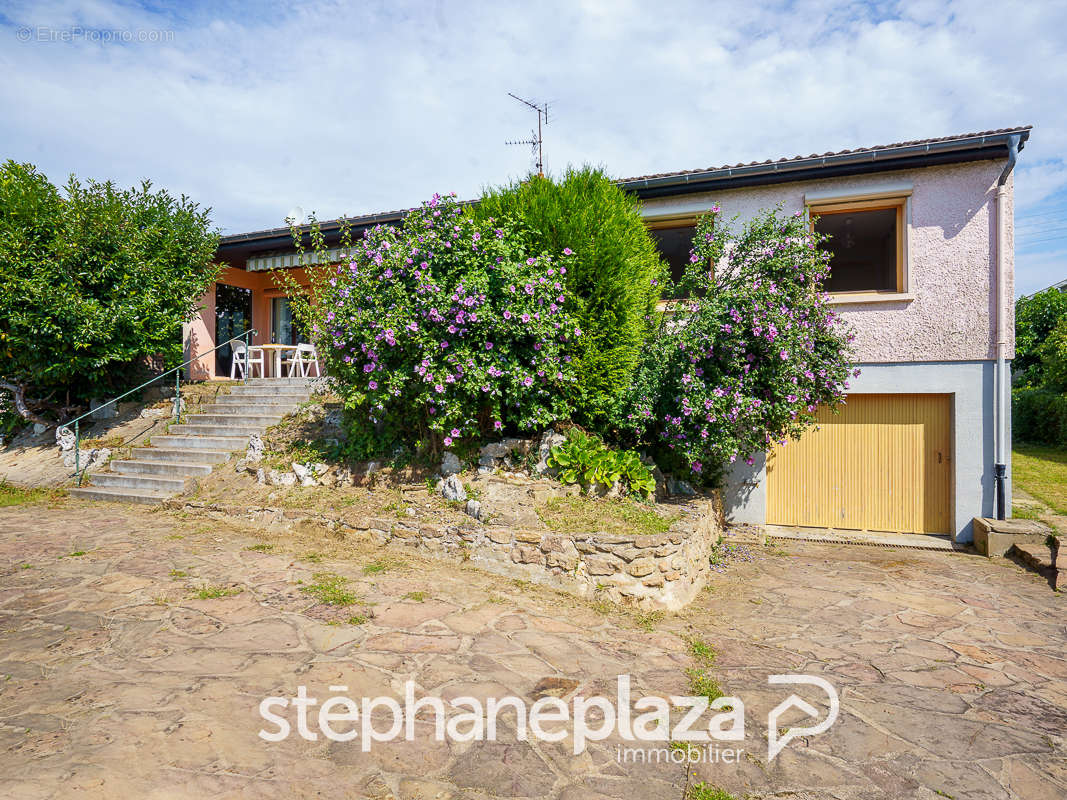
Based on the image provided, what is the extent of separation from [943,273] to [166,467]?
12.4m

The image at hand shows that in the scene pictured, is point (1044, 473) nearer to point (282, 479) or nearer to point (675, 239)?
point (675, 239)

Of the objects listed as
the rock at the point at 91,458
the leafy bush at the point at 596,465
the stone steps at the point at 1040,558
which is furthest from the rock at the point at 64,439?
the stone steps at the point at 1040,558

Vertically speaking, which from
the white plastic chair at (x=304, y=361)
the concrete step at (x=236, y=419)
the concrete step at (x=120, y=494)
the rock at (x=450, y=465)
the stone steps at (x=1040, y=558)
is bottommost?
the stone steps at (x=1040, y=558)

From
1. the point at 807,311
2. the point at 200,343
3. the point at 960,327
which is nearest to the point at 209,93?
the point at 200,343

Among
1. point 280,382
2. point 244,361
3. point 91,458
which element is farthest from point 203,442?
point 244,361

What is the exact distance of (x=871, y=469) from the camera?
338 inches

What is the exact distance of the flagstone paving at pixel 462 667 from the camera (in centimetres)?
272

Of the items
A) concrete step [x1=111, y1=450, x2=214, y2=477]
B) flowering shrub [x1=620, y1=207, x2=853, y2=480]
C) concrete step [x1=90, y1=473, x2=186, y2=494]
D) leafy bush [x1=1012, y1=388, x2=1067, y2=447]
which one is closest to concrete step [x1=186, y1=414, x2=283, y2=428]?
concrete step [x1=111, y1=450, x2=214, y2=477]

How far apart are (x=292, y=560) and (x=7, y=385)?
9.21 meters

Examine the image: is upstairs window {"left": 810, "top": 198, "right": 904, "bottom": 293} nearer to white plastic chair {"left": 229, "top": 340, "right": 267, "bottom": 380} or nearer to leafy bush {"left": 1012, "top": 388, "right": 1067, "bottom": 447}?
leafy bush {"left": 1012, "top": 388, "right": 1067, "bottom": 447}

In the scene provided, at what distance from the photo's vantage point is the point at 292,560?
6.07 metres

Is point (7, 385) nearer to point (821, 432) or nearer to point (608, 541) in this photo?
point (608, 541)

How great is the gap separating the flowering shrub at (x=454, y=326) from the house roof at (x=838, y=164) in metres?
2.21

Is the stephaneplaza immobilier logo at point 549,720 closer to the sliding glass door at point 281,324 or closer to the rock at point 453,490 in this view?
the rock at point 453,490
